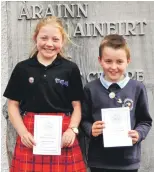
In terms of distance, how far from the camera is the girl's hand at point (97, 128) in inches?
93.8

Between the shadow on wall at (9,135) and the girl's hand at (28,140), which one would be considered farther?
the shadow on wall at (9,135)

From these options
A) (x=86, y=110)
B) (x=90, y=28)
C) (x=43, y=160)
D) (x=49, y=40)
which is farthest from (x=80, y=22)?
(x=43, y=160)

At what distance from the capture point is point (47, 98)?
8.04 feet

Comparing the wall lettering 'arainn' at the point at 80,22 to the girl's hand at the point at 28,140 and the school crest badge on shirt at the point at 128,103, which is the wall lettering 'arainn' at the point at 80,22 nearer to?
the school crest badge on shirt at the point at 128,103

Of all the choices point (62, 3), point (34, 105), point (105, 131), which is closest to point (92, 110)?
point (105, 131)

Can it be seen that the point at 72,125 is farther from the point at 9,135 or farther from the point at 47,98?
the point at 9,135

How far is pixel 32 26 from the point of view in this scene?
2.86m

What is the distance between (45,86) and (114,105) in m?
0.46

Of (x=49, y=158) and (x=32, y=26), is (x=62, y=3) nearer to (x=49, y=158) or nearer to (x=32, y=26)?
(x=32, y=26)

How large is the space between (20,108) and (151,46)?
3.51 ft

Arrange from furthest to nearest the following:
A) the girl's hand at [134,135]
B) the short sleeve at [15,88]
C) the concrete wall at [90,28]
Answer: the concrete wall at [90,28] → the short sleeve at [15,88] → the girl's hand at [134,135]

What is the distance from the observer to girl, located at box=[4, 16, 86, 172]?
2453 millimetres

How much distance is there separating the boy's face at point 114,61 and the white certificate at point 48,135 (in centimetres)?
44

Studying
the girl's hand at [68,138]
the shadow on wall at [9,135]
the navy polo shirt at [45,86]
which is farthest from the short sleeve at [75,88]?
the shadow on wall at [9,135]
